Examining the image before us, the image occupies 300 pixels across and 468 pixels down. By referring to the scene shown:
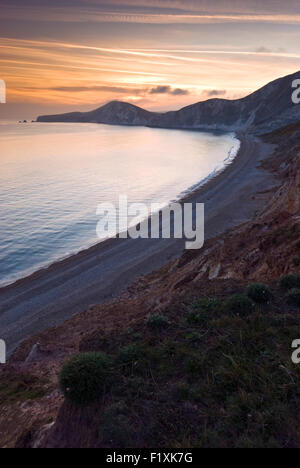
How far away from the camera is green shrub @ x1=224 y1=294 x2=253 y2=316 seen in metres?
10.8

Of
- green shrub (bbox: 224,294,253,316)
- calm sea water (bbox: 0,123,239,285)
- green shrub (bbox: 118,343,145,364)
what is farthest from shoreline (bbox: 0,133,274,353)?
green shrub (bbox: 224,294,253,316)

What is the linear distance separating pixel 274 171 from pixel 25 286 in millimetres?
46900

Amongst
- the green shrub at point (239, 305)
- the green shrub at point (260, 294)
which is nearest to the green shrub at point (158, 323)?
the green shrub at point (239, 305)

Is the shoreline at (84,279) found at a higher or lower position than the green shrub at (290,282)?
lower

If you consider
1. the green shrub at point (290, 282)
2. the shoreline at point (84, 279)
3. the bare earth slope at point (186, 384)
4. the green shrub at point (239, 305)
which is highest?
the green shrub at point (290, 282)

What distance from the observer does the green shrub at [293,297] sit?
36.3ft

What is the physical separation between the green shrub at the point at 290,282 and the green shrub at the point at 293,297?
0.56 meters

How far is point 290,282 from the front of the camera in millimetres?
11953

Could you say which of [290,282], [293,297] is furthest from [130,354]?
[290,282]

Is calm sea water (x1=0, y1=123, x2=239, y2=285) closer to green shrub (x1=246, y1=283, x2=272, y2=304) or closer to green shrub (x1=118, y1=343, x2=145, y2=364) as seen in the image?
green shrub (x1=118, y1=343, x2=145, y2=364)

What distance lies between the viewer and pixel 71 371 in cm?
823

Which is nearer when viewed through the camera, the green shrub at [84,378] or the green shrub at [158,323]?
the green shrub at [84,378]

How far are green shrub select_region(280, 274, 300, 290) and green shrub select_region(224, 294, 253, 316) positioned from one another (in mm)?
1780

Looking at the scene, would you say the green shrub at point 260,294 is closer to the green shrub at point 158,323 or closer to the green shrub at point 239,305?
the green shrub at point 239,305
